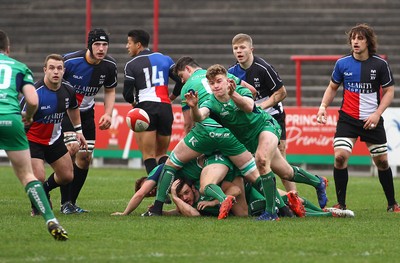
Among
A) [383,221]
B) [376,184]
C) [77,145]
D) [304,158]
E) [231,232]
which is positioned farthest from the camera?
[304,158]

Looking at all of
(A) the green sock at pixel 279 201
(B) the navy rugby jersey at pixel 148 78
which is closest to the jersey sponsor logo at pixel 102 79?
(B) the navy rugby jersey at pixel 148 78

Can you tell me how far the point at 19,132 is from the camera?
29.8 ft

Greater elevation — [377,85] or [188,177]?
[377,85]

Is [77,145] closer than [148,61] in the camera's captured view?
Yes

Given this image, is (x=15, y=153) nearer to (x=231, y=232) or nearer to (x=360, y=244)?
(x=231, y=232)

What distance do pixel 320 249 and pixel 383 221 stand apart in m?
2.66

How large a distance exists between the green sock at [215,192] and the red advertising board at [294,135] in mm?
8939

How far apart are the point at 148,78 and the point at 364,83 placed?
275 centimetres

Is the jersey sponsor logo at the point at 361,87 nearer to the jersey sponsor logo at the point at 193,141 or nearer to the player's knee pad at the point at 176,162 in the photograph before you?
the jersey sponsor logo at the point at 193,141

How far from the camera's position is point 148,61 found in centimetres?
1351

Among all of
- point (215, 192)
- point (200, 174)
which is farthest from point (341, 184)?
point (215, 192)

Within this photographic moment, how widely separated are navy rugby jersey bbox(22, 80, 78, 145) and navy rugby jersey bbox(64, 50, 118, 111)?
37.0 inches

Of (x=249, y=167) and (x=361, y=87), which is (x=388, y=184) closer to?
(x=361, y=87)

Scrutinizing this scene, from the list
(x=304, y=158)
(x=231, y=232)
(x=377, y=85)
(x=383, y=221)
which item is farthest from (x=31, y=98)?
(x=304, y=158)
